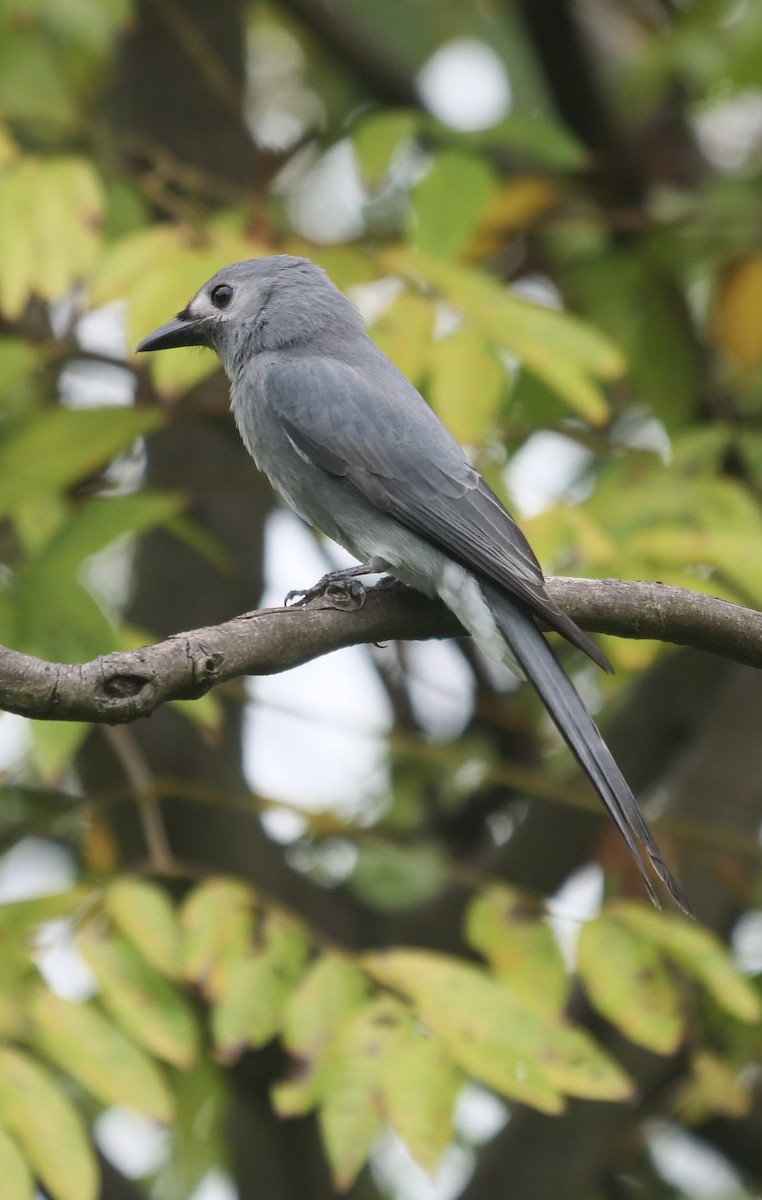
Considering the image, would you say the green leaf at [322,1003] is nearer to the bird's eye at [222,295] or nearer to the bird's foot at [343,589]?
the bird's foot at [343,589]

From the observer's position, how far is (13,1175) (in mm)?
2973

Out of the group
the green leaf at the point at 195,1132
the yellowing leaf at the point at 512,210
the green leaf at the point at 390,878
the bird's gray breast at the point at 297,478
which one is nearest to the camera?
the bird's gray breast at the point at 297,478

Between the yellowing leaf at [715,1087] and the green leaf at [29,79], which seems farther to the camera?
the green leaf at [29,79]

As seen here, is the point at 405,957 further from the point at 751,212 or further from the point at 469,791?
the point at 751,212

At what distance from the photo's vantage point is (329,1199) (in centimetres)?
542

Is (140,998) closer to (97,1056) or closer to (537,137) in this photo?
(97,1056)

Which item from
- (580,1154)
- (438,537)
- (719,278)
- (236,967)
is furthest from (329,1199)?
(719,278)

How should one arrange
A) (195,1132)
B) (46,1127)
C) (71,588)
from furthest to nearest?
1. (195,1132)
2. (71,588)
3. (46,1127)

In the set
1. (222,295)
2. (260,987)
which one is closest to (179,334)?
(222,295)

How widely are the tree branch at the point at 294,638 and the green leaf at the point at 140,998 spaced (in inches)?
39.3

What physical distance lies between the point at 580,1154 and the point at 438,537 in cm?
257

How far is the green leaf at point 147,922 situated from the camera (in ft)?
11.8

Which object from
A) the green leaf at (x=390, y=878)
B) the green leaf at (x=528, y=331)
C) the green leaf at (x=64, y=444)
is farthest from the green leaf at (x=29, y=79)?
the green leaf at (x=390, y=878)

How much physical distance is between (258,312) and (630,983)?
2382 mm
